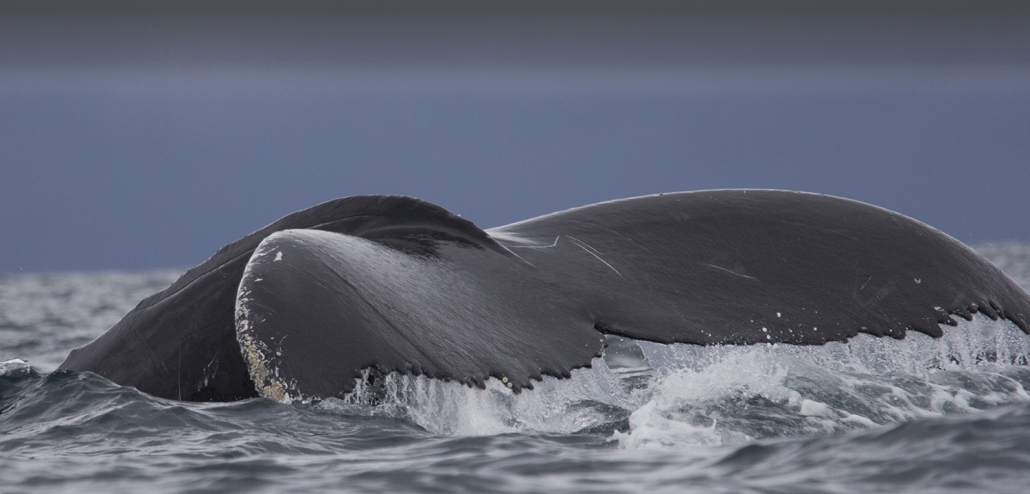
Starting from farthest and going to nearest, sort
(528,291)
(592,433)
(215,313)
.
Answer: (592,433)
(215,313)
(528,291)

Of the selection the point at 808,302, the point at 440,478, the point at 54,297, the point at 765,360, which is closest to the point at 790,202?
the point at 808,302

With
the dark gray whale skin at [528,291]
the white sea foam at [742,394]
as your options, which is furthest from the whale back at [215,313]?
the white sea foam at [742,394]

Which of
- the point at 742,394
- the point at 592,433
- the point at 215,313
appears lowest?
the point at 592,433

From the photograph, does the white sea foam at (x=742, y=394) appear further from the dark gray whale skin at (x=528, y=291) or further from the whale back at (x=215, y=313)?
the whale back at (x=215, y=313)

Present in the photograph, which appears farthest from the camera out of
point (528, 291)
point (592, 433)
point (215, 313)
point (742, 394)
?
point (742, 394)

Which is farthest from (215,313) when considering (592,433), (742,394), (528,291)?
(742,394)

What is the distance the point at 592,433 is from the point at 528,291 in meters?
0.79

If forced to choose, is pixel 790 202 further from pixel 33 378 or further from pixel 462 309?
pixel 33 378

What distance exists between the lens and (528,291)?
392cm

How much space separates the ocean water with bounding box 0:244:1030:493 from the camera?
3588mm

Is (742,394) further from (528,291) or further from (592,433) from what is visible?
(528,291)

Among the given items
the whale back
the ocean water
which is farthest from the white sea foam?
the whale back

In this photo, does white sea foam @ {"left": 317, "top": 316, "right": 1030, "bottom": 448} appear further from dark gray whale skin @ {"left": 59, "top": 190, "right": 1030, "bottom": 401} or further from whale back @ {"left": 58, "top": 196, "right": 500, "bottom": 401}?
whale back @ {"left": 58, "top": 196, "right": 500, "bottom": 401}

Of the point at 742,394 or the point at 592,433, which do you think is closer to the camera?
the point at 592,433
